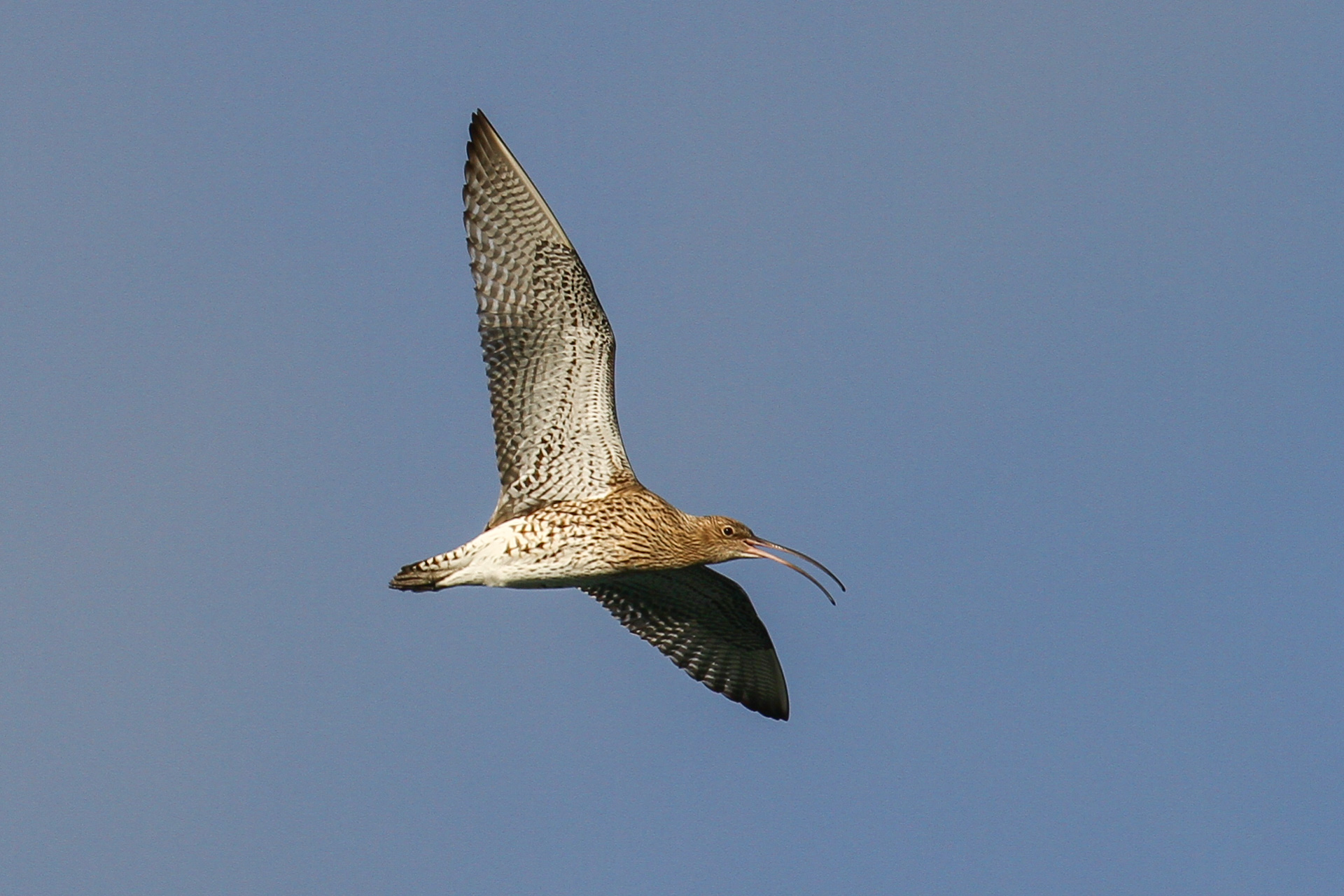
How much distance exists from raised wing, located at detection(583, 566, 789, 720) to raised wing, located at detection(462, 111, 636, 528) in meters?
1.80

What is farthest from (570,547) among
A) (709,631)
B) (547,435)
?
(709,631)

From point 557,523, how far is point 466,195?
125 inches

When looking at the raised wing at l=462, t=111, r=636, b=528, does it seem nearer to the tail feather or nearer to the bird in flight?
the bird in flight

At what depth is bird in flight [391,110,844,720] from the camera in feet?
56.9

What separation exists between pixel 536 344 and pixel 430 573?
2308 mm

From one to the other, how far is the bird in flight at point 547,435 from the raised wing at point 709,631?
1.36 m

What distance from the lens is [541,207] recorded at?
1764cm

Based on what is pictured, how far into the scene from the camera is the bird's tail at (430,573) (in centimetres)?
1722

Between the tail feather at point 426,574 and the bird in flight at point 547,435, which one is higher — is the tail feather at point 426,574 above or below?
below

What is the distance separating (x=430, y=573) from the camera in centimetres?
1722

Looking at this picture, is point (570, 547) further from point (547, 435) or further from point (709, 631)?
point (709, 631)

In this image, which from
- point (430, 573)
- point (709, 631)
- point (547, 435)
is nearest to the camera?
point (430, 573)

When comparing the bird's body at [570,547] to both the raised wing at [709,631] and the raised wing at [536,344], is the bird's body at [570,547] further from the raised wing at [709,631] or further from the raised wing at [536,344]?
the raised wing at [709,631]

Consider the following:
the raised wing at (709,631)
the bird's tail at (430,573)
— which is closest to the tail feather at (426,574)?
the bird's tail at (430,573)
